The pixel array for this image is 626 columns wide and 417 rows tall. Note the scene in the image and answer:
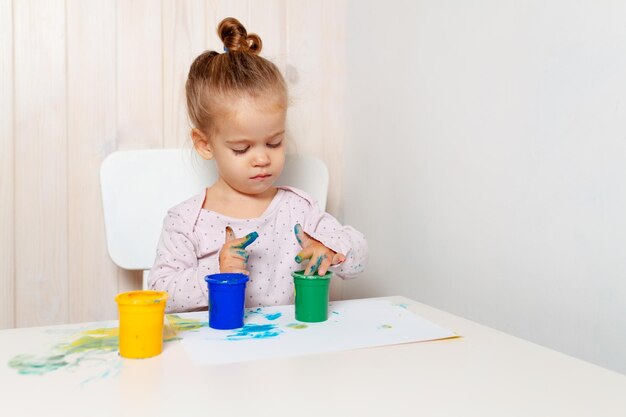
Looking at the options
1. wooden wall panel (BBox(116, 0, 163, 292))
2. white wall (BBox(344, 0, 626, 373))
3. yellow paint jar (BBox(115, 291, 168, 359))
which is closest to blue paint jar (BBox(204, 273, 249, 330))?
yellow paint jar (BBox(115, 291, 168, 359))

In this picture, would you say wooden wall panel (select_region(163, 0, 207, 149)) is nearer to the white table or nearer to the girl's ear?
the girl's ear

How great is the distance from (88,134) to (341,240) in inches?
26.7

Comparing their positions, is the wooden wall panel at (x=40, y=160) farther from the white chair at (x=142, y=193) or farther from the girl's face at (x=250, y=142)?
the girl's face at (x=250, y=142)

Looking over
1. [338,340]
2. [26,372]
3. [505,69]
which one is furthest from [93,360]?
[505,69]

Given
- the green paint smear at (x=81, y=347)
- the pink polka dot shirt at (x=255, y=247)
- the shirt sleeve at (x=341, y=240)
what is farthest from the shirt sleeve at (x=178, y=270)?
the shirt sleeve at (x=341, y=240)

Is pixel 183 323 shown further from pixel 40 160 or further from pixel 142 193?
pixel 40 160

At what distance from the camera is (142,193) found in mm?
1282

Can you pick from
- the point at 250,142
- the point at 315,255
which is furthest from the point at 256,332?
the point at 250,142

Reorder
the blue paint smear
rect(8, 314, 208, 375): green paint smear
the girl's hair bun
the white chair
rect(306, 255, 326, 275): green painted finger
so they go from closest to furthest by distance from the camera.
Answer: rect(8, 314, 208, 375): green paint smear
the blue paint smear
rect(306, 255, 326, 275): green painted finger
the girl's hair bun
the white chair

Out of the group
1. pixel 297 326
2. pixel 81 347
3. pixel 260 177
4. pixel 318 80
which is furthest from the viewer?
pixel 318 80

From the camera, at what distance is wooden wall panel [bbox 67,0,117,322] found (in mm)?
1364

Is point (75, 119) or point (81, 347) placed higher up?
point (75, 119)

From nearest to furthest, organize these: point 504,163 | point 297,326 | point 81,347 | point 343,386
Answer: point 343,386 < point 81,347 < point 297,326 < point 504,163

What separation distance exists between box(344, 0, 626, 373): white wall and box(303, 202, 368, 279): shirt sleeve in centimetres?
18
